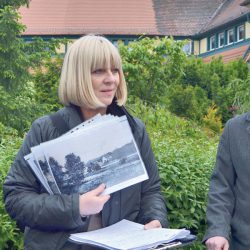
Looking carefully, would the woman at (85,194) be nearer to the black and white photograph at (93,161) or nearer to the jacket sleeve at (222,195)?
the black and white photograph at (93,161)

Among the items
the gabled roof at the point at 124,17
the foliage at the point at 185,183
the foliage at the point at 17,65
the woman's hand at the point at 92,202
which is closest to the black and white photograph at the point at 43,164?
the woman's hand at the point at 92,202

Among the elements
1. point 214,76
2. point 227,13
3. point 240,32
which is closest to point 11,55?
point 214,76

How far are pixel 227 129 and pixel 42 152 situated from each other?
103 centimetres

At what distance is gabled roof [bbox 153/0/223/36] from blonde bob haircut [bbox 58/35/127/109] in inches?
1777

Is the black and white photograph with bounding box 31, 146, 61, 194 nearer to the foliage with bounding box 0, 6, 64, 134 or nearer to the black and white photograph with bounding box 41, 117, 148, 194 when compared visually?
the black and white photograph with bounding box 41, 117, 148, 194

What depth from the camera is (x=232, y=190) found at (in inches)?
126

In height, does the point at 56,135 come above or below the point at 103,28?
below

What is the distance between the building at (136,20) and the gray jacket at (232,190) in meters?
41.0

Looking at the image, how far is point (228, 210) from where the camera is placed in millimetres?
3141

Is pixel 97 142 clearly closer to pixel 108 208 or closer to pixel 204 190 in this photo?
pixel 108 208

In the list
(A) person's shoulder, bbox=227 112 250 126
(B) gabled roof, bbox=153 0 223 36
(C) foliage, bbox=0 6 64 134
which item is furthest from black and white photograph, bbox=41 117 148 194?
(B) gabled roof, bbox=153 0 223 36

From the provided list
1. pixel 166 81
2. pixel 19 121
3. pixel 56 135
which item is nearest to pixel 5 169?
pixel 56 135

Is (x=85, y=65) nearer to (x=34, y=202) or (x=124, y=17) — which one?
(x=34, y=202)

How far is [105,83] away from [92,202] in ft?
1.82
